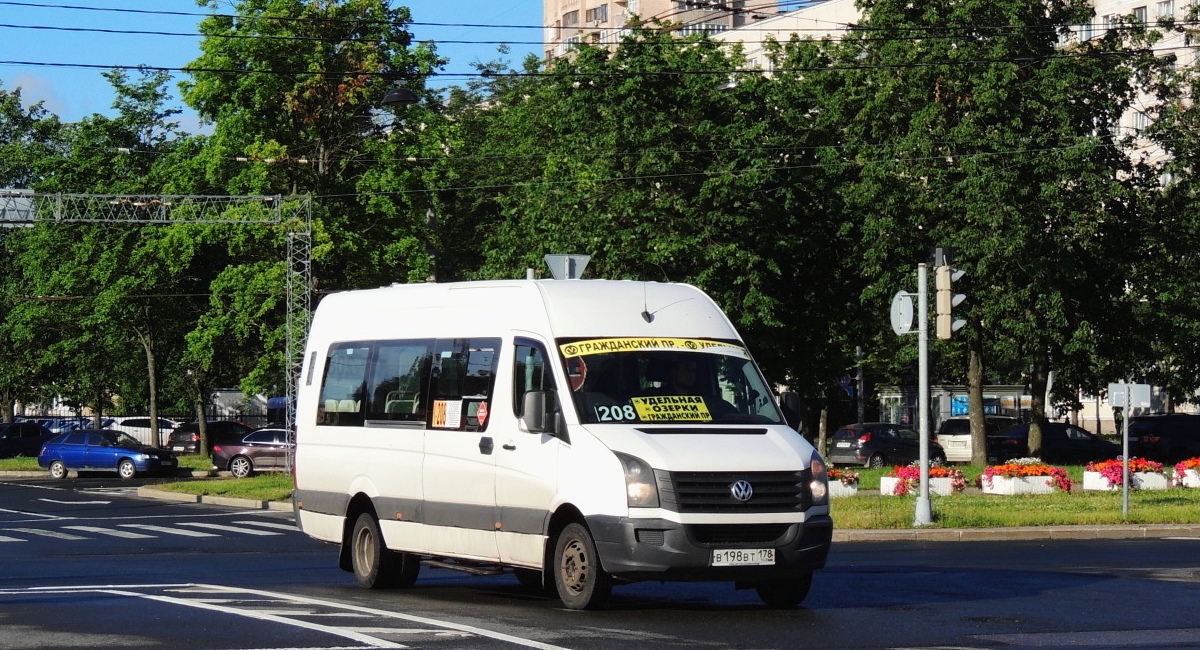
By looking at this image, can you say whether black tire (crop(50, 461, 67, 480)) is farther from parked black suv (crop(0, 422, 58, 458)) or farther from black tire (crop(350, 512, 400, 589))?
black tire (crop(350, 512, 400, 589))

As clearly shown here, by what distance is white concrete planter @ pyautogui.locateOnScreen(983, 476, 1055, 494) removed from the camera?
29594mm

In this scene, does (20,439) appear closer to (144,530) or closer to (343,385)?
(144,530)

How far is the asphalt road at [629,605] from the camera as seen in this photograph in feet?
35.6

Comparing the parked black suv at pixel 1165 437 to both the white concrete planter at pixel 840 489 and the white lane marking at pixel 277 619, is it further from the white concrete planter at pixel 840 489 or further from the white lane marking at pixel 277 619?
the white lane marking at pixel 277 619

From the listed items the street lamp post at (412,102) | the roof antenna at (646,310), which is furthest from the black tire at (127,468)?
the roof antenna at (646,310)

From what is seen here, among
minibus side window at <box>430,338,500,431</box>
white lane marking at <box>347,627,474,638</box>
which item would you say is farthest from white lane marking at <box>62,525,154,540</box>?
white lane marking at <box>347,627,474,638</box>

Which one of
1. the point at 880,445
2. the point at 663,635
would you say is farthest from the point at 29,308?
the point at 663,635

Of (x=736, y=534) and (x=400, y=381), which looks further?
(x=400, y=381)

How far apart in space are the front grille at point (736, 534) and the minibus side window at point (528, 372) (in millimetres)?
1809

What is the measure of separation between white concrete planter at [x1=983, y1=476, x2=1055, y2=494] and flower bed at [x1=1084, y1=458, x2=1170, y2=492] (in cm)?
109

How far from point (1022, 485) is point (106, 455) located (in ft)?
95.5

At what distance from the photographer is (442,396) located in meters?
14.3

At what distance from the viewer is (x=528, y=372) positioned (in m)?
13.3

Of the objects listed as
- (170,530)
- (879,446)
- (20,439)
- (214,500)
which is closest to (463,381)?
(170,530)
